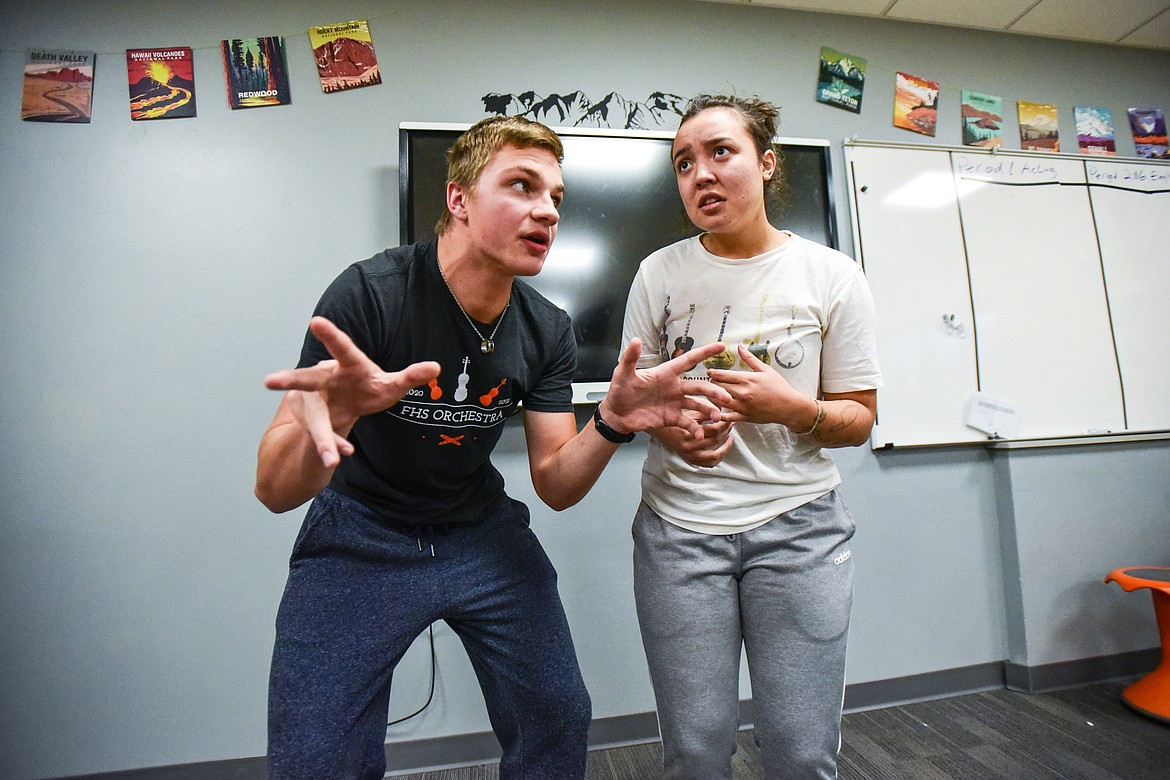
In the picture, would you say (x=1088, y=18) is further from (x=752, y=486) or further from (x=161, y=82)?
(x=161, y=82)

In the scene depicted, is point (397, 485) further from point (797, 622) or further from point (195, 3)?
point (195, 3)

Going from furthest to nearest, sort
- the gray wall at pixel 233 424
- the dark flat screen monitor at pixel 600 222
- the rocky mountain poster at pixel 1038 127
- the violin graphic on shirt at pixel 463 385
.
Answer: the rocky mountain poster at pixel 1038 127, the dark flat screen monitor at pixel 600 222, the gray wall at pixel 233 424, the violin graphic on shirt at pixel 463 385

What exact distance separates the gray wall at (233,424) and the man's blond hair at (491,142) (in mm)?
750

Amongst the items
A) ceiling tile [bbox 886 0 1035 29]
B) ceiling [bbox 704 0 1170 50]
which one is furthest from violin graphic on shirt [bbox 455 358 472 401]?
ceiling tile [bbox 886 0 1035 29]

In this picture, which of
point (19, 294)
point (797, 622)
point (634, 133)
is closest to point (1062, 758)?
point (797, 622)

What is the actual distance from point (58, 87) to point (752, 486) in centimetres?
231

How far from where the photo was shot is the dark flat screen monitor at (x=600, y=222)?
1.71 m

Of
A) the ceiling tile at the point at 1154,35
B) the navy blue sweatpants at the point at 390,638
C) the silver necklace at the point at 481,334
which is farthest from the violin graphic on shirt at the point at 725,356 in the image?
the ceiling tile at the point at 1154,35

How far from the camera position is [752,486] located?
96 cm

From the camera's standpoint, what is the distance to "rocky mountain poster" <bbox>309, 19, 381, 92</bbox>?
172cm

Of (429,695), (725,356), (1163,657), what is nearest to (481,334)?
(725,356)

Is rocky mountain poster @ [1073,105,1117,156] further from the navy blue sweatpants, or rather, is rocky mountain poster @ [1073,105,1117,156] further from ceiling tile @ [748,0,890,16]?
the navy blue sweatpants

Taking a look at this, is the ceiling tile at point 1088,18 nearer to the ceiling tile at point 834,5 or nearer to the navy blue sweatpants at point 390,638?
the ceiling tile at point 834,5

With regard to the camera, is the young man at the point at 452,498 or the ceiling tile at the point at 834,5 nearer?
the young man at the point at 452,498
